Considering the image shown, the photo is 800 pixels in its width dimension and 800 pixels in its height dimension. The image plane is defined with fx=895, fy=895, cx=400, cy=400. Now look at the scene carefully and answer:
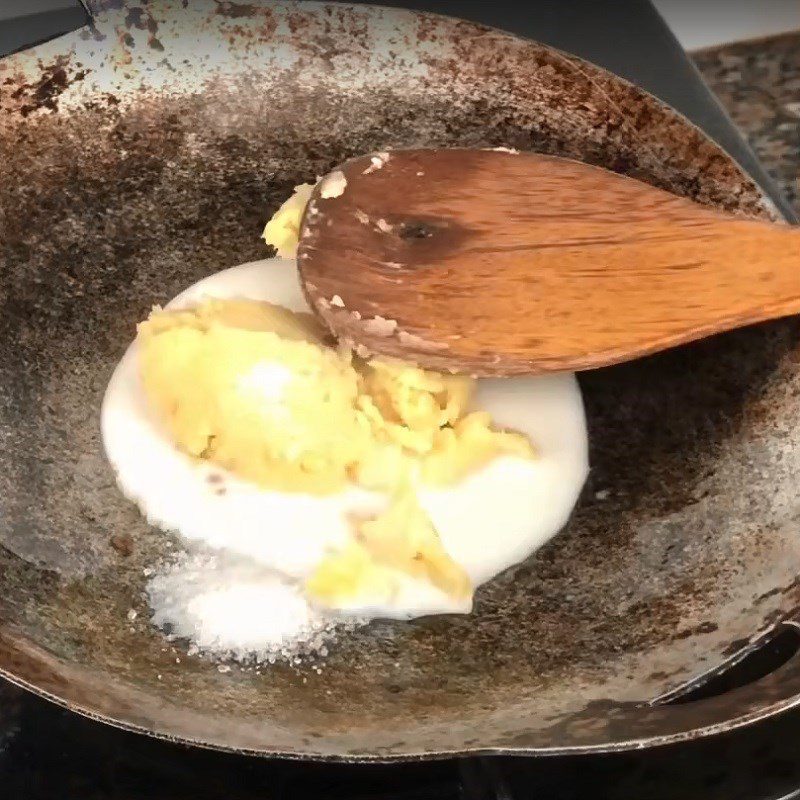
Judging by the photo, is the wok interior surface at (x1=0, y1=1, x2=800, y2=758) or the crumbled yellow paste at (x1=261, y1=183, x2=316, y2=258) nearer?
the wok interior surface at (x1=0, y1=1, x2=800, y2=758)

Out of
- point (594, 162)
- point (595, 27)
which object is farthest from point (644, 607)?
point (595, 27)

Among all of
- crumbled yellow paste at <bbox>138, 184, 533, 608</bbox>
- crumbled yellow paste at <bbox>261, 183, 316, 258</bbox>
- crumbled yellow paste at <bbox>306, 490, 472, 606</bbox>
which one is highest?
crumbled yellow paste at <bbox>261, 183, 316, 258</bbox>

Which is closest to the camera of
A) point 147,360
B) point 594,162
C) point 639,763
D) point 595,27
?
point 639,763

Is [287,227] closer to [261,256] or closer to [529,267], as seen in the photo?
[261,256]

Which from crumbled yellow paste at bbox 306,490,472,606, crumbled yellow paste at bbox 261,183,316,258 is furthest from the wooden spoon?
crumbled yellow paste at bbox 306,490,472,606

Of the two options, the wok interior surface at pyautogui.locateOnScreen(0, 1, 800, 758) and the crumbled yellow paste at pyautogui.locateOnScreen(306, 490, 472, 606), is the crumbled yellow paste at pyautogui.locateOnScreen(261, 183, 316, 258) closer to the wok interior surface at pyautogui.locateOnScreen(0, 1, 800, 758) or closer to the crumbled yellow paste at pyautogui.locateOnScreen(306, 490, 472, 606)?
the wok interior surface at pyautogui.locateOnScreen(0, 1, 800, 758)

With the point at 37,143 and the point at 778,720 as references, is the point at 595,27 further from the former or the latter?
the point at 778,720
